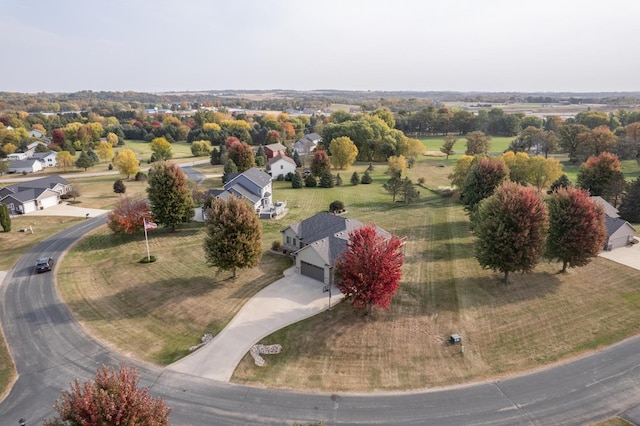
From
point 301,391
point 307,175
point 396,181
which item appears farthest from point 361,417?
point 307,175

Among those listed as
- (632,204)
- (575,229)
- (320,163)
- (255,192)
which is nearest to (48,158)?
(255,192)

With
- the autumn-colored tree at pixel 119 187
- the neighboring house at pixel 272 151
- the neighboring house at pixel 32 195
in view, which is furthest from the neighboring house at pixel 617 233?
the neighboring house at pixel 32 195

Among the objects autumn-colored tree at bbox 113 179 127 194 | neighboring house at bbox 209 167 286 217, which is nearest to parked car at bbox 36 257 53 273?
neighboring house at bbox 209 167 286 217

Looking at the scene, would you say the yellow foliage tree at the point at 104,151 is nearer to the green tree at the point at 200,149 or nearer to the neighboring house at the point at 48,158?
the neighboring house at the point at 48,158

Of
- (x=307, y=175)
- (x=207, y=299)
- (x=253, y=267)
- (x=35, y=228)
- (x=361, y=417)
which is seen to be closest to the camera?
(x=361, y=417)

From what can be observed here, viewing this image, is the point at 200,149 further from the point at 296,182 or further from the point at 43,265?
the point at 43,265

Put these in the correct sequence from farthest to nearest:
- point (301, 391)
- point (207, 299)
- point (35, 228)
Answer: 1. point (35, 228)
2. point (207, 299)
3. point (301, 391)

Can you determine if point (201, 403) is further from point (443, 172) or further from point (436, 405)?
point (443, 172)
